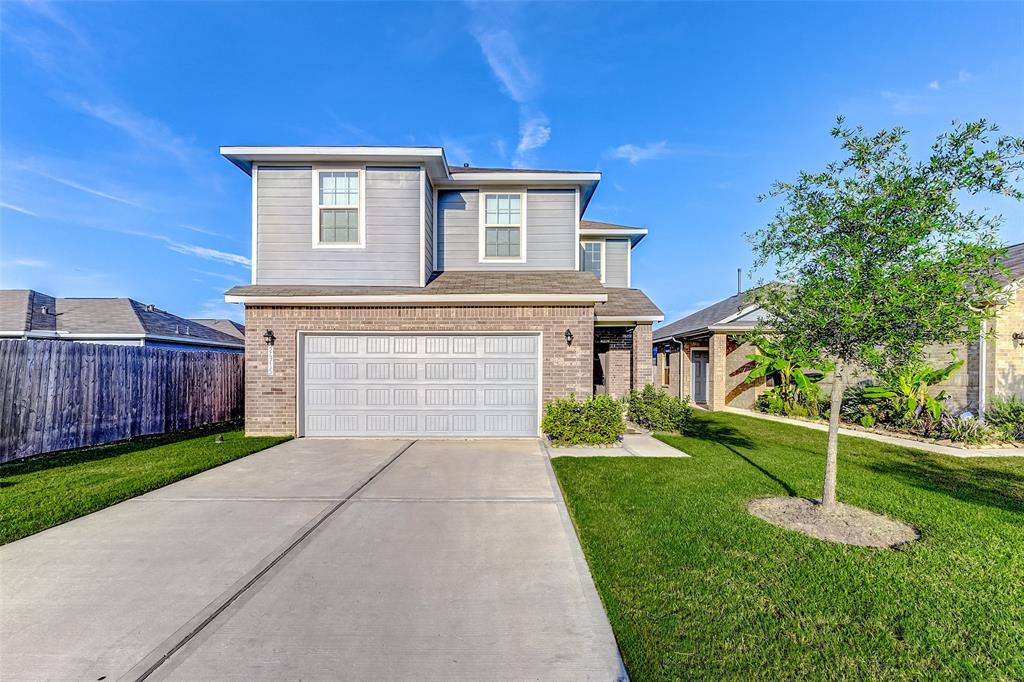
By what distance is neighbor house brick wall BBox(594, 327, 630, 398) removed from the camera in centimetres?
1172

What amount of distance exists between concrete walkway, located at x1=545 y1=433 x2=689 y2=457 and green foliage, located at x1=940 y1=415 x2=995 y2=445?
5.95 meters

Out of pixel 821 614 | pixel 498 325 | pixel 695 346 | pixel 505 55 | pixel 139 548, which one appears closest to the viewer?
pixel 821 614

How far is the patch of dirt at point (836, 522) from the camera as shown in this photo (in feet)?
13.1

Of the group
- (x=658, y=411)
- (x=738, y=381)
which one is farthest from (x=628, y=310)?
(x=738, y=381)

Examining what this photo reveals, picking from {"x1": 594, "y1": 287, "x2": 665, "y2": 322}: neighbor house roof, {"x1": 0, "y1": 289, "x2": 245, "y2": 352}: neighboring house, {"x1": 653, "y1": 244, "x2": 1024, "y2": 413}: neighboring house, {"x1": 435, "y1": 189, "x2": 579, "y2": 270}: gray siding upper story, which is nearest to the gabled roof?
{"x1": 594, "y1": 287, "x2": 665, "y2": 322}: neighbor house roof

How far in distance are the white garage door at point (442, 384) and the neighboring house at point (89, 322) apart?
13.0 metres

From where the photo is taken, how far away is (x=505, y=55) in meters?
11.7

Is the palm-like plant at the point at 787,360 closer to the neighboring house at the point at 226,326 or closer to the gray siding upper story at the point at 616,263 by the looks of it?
the gray siding upper story at the point at 616,263

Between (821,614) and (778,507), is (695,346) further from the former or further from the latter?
(821,614)

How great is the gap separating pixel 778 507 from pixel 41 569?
6907 mm

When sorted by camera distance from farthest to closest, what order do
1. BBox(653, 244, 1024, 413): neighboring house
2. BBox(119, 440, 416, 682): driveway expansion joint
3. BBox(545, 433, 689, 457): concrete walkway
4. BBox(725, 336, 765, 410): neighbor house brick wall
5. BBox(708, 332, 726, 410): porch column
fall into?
BBox(725, 336, 765, 410): neighbor house brick wall → BBox(708, 332, 726, 410): porch column → BBox(653, 244, 1024, 413): neighboring house → BBox(545, 433, 689, 457): concrete walkway → BBox(119, 440, 416, 682): driveway expansion joint

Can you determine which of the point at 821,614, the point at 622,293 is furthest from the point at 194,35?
the point at 821,614

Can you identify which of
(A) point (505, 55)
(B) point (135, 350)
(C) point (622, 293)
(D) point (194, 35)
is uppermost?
(A) point (505, 55)

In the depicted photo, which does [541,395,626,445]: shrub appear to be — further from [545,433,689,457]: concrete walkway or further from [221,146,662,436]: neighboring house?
[221,146,662,436]: neighboring house
